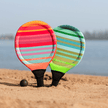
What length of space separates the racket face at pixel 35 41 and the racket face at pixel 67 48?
396mm

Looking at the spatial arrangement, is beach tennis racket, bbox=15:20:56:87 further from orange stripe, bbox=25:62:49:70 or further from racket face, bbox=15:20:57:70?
orange stripe, bbox=25:62:49:70

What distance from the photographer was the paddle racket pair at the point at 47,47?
205 inches

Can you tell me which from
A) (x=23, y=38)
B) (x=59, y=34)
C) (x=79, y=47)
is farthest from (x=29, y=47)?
(x=79, y=47)

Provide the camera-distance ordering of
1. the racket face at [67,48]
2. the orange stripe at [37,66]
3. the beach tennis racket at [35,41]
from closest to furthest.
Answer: the beach tennis racket at [35,41], the orange stripe at [37,66], the racket face at [67,48]

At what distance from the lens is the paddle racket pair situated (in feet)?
17.1

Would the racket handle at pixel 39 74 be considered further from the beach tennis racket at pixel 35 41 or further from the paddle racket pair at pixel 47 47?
the beach tennis racket at pixel 35 41

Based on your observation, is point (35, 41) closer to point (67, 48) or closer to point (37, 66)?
point (37, 66)

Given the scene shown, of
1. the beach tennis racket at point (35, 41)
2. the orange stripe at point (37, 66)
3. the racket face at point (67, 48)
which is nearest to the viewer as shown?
the beach tennis racket at point (35, 41)

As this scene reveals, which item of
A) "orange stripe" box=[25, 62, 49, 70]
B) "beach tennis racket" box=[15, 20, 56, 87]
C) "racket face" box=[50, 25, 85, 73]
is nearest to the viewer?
"beach tennis racket" box=[15, 20, 56, 87]

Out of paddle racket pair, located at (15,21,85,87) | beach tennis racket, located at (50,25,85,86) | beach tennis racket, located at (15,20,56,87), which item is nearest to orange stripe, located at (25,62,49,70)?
paddle racket pair, located at (15,21,85,87)

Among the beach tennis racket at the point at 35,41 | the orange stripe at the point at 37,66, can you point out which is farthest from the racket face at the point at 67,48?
the beach tennis racket at the point at 35,41

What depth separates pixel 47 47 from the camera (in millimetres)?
5254

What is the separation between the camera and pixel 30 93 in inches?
180

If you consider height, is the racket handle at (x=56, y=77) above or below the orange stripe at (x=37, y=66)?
below
